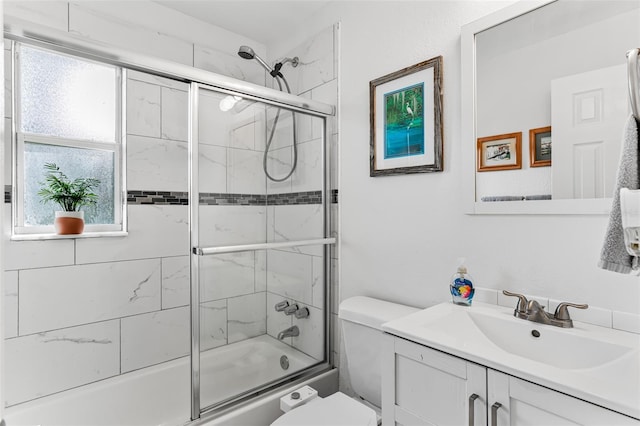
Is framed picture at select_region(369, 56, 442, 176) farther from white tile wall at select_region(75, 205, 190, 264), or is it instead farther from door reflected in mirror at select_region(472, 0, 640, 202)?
white tile wall at select_region(75, 205, 190, 264)

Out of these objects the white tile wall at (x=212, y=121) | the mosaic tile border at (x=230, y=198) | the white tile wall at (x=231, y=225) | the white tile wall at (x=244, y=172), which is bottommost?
the white tile wall at (x=231, y=225)

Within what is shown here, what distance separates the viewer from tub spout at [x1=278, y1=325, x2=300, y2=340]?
1.87 meters

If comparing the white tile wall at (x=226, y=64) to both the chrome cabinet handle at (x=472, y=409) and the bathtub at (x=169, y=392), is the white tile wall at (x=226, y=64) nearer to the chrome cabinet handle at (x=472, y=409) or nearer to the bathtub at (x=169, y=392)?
the bathtub at (x=169, y=392)

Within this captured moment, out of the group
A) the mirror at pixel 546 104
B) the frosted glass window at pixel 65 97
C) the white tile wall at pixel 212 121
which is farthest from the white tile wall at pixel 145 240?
the mirror at pixel 546 104

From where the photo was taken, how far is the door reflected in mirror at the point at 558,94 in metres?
1.10

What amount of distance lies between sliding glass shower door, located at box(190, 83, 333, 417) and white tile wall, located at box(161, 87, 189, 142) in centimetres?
73

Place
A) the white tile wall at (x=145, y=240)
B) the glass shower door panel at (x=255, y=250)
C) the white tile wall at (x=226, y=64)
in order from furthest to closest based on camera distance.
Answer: the white tile wall at (x=226, y=64) → the white tile wall at (x=145, y=240) → the glass shower door panel at (x=255, y=250)

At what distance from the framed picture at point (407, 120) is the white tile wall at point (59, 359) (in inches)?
68.1

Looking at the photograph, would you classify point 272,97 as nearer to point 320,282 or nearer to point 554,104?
point 320,282

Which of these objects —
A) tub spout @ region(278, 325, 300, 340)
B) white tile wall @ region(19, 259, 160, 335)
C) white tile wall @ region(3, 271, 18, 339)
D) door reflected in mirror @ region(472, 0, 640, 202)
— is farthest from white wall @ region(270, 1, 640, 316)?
white tile wall @ region(3, 271, 18, 339)

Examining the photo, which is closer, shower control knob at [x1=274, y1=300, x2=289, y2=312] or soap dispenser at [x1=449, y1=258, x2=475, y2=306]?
soap dispenser at [x1=449, y1=258, x2=475, y2=306]

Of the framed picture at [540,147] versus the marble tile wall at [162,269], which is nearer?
the framed picture at [540,147]

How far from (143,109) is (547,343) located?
2233mm

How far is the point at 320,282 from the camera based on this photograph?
6.72ft
